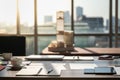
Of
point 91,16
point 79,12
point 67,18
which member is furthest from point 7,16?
point 91,16

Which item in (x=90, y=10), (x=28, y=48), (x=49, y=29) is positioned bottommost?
(x=28, y=48)

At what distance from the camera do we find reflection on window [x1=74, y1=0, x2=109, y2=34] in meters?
6.32

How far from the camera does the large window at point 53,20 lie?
6.35 m

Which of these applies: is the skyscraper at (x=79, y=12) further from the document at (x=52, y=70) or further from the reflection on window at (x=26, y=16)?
the document at (x=52, y=70)

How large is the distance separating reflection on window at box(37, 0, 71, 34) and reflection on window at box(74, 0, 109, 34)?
0.18 metres

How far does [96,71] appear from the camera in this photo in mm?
2131

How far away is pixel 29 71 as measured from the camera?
7.12 feet

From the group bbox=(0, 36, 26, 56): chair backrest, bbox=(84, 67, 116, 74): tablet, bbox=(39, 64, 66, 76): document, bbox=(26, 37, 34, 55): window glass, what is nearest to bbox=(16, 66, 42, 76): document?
bbox=(39, 64, 66, 76): document

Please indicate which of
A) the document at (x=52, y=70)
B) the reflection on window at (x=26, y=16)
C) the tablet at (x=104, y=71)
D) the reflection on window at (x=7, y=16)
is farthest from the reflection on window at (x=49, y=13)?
the tablet at (x=104, y=71)

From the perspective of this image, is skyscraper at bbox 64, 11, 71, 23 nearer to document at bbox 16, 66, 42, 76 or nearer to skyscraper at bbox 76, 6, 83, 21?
skyscraper at bbox 76, 6, 83, 21

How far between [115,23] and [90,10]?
600 mm

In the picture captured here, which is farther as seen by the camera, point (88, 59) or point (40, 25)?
point (40, 25)

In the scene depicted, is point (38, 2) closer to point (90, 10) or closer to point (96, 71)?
point (90, 10)

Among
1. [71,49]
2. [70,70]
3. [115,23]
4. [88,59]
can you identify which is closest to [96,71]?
[70,70]
